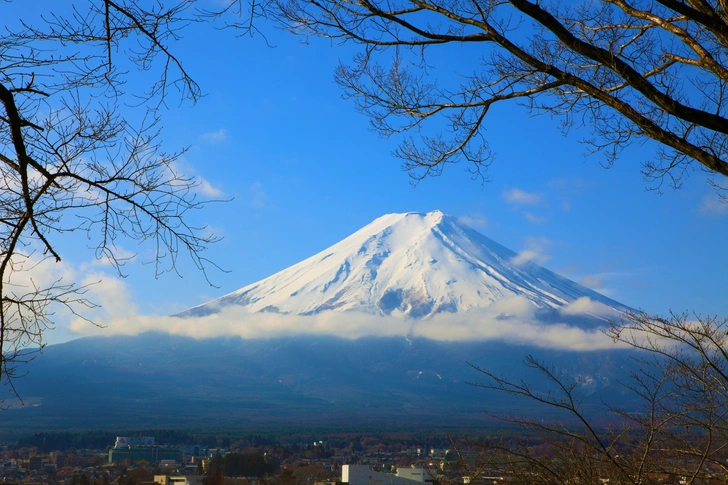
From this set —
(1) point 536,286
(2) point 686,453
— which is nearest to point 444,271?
(1) point 536,286

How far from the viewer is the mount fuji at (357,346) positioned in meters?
78.4

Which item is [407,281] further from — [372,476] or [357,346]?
[372,476]

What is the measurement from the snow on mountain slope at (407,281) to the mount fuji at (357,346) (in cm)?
26

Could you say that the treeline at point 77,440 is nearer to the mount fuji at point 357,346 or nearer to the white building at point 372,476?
the mount fuji at point 357,346

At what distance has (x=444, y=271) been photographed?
412ft

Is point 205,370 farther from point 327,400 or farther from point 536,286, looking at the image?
point 536,286

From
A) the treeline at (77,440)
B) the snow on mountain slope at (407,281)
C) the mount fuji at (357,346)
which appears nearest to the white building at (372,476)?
the treeline at (77,440)

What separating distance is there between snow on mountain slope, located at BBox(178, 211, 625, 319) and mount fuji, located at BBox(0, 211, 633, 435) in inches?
10.1

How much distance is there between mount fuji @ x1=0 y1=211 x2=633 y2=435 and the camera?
78.4 m

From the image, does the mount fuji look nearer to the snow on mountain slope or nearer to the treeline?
the snow on mountain slope

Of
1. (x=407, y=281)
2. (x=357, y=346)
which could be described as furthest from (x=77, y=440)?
(x=407, y=281)

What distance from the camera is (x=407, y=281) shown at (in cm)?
12694

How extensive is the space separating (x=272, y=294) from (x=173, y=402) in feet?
167

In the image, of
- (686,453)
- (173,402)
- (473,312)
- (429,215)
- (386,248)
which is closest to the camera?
(686,453)
